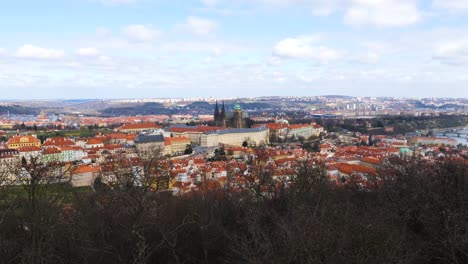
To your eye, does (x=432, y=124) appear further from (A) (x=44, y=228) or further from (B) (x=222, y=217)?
(A) (x=44, y=228)

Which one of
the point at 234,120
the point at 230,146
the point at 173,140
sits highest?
the point at 234,120

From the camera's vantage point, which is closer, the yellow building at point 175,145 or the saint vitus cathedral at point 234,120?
the yellow building at point 175,145

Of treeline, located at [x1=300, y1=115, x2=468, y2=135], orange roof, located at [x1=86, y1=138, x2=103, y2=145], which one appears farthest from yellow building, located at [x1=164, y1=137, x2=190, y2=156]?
treeline, located at [x1=300, y1=115, x2=468, y2=135]

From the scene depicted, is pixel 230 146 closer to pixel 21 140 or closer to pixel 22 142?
pixel 22 142

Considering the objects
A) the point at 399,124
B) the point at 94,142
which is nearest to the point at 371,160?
the point at 94,142

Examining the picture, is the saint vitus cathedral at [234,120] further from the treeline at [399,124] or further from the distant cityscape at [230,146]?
the treeline at [399,124]

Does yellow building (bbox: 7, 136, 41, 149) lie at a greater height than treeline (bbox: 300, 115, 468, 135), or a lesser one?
greater

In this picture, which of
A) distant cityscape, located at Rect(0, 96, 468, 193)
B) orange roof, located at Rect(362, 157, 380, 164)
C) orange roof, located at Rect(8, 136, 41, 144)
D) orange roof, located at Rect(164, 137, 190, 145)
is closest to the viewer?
distant cityscape, located at Rect(0, 96, 468, 193)

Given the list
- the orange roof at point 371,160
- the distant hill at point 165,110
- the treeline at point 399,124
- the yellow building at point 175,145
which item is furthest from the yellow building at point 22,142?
the distant hill at point 165,110

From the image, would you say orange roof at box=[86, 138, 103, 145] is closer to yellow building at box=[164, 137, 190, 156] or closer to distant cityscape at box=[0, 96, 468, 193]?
distant cityscape at box=[0, 96, 468, 193]
